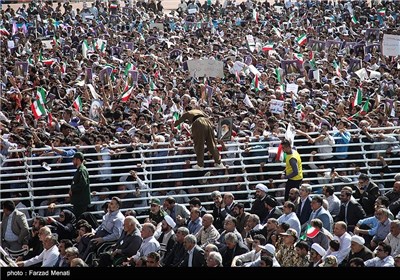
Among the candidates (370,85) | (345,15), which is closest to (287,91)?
(370,85)

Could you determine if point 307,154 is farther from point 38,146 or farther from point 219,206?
point 38,146

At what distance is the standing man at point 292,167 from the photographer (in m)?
16.9

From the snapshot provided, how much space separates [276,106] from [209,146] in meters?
3.43

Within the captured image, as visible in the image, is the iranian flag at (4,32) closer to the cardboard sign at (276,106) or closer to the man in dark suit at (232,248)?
the cardboard sign at (276,106)

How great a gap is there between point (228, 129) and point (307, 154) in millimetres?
1779

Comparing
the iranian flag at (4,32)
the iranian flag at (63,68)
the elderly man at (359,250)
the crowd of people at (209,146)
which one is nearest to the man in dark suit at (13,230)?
the crowd of people at (209,146)

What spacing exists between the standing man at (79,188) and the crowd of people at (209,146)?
30mm

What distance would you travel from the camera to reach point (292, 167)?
55.6 feet

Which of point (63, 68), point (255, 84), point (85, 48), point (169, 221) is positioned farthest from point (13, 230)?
point (85, 48)

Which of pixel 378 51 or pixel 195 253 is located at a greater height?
pixel 378 51

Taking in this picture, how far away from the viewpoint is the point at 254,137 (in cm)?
1833

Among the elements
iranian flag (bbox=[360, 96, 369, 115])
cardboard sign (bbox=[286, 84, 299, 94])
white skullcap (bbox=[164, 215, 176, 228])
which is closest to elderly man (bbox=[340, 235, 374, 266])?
white skullcap (bbox=[164, 215, 176, 228])

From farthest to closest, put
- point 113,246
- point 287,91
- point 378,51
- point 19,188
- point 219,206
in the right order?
1. point 378,51
2. point 287,91
3. point 19,188
4. point 219,206
5. point 113,246

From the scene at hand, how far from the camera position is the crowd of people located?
14.0 metres
